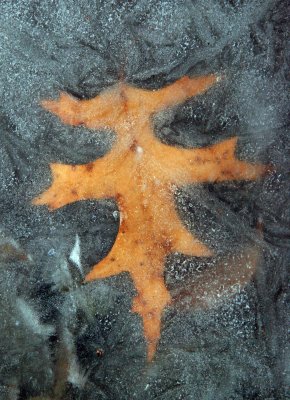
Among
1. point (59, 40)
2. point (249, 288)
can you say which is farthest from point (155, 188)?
point (59, 40)

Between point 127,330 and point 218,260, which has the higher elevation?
point 218,260

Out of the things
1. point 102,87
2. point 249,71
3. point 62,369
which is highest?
point 249,71

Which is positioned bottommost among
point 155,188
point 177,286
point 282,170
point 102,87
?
point 177,286

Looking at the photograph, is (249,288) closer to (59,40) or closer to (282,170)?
(282,170)

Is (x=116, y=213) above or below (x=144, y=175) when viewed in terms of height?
below

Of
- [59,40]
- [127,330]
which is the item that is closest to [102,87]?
[59,40]

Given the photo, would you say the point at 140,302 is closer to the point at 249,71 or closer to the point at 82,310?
the point at 82,310
